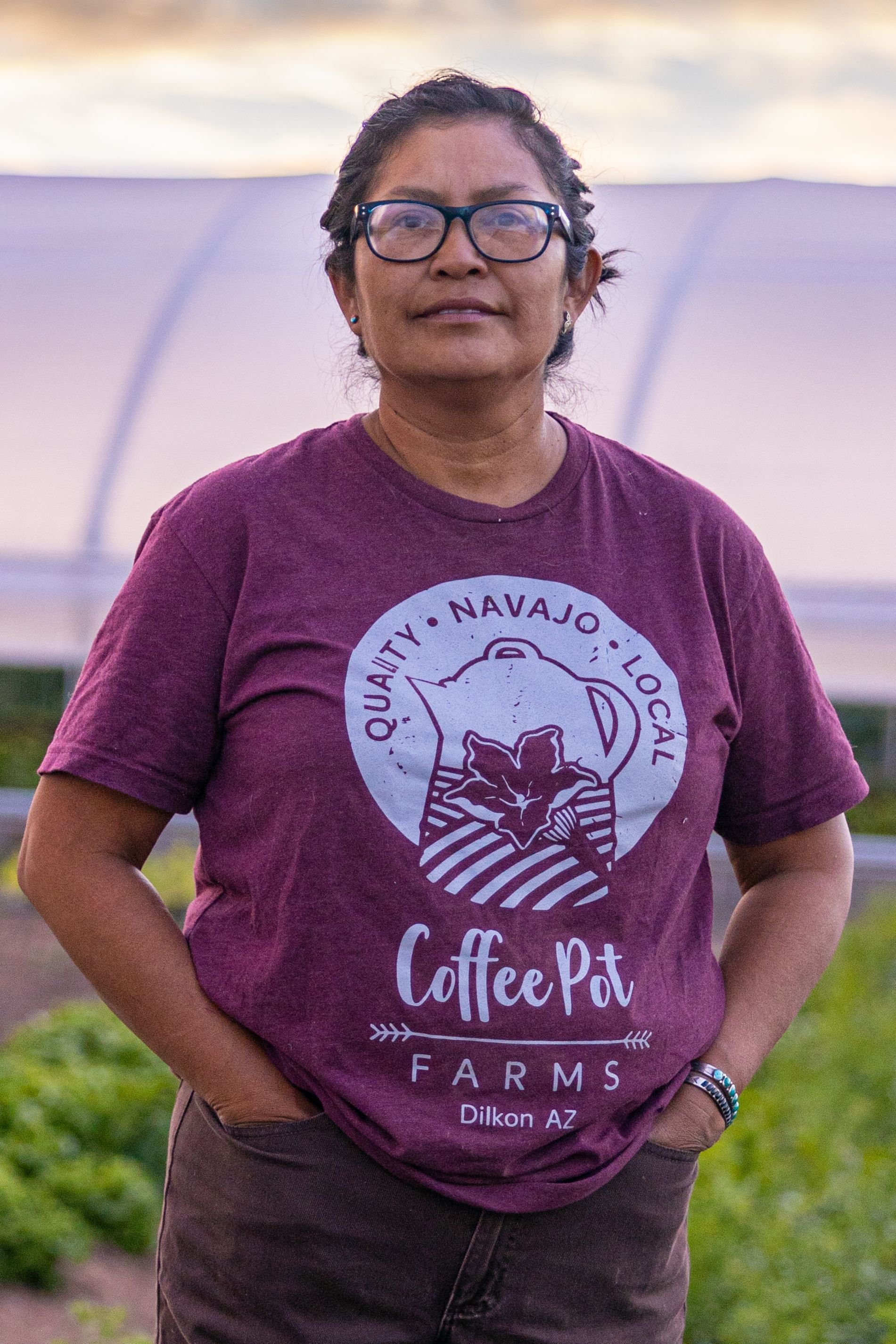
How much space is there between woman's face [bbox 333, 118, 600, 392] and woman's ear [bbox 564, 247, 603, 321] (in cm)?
13

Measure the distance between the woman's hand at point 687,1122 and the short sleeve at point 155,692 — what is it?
0.73 meters

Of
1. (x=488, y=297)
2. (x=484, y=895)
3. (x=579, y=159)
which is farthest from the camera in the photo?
(x=579, y=159)

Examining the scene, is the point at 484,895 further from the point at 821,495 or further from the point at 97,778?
the point at 821,495

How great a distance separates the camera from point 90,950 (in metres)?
1.74

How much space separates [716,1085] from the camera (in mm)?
1820

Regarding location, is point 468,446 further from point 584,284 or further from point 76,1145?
point 76,1145

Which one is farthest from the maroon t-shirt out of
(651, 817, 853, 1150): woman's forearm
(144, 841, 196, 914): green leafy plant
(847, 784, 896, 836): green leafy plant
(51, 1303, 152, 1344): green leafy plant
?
(847, 784, 896, 836): green leafy plant

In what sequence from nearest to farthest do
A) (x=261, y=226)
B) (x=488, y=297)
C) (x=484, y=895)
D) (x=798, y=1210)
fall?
(x=484, y=895)
(x=488, y=297)
(x=798, y=1210)
(x=261, y=226)

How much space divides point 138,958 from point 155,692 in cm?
33

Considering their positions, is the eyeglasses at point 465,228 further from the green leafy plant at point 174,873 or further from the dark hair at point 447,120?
the green leafy plant at point 174,873

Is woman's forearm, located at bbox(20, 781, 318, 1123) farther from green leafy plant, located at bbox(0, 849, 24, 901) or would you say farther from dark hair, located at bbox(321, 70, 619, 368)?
green leafy plant, located at bbox(0, 849, 24, 901)

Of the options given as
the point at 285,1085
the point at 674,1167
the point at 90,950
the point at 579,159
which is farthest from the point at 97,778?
the point at 579,159

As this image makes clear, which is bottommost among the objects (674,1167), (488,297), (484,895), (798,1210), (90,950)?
(798,1210)

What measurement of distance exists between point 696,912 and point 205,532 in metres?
0.79
